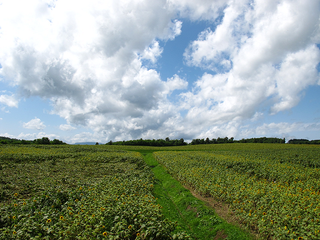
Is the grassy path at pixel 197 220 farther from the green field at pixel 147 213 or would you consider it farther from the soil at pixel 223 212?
the soil at pixel 223 212

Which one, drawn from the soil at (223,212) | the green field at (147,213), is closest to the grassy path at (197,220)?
the green field at (147,213)

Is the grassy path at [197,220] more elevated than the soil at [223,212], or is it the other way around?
the soil at [223,212]

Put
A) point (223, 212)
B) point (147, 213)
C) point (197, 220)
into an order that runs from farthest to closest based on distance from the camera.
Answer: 1. point (223, 212)
2. point (197, 220)
3. point (147, 213)

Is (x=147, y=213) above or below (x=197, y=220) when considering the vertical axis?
above

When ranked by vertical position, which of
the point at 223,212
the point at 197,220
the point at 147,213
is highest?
the point at 147,213

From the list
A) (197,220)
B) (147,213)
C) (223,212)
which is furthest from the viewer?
(223,212)

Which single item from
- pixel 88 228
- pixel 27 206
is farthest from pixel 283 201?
pixel 27 206

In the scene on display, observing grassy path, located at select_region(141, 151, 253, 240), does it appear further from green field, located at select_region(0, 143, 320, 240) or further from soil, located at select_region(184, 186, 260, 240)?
soil, located at select_region(184, 186, 260, 240)

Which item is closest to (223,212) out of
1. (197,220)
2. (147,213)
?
(197,220)

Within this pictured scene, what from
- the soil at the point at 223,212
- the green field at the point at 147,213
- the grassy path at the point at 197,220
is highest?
the green field at the point at 147,213

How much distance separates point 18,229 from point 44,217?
2.22 ft

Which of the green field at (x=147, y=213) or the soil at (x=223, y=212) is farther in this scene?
the soil at (x=223, y=212)

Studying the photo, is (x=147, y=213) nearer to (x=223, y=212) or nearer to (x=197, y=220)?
(x=197, y=220)

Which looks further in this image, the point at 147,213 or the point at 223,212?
the point at 223,212
